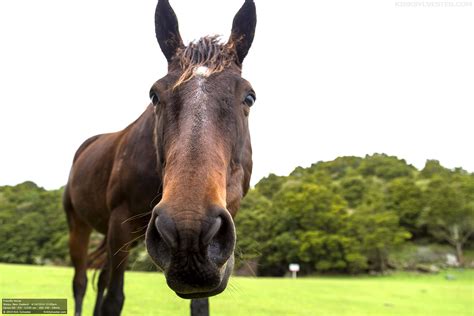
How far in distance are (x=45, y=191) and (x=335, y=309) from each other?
76.8 ft

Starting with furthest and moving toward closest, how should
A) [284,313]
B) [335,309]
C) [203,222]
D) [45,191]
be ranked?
[45,191] → [335,309] → [284,313] → [203,222]

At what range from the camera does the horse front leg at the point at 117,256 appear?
11.8 feet

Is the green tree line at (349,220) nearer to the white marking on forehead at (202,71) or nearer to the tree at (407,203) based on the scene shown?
the tree at (407,203)

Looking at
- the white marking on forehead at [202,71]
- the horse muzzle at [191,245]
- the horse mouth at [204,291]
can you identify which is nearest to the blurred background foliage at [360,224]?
the white marking on forehead at [202,71]

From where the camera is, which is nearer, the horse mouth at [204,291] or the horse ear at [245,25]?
the horse mouth at [204,291]

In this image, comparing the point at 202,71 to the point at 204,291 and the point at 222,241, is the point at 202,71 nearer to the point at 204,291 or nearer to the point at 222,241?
the point at 222,241

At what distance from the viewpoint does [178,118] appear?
2232mm

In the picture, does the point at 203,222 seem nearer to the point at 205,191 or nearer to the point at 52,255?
the point at 205,191

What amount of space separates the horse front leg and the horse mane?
66.6 inches

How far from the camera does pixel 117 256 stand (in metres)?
3.61

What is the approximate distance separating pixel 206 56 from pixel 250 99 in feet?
1.31

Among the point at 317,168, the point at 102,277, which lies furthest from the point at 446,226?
the point at 102,277

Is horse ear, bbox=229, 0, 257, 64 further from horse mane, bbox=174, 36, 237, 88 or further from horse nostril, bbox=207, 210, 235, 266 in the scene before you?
horse nostril, bbox=207, 210, 235, 266

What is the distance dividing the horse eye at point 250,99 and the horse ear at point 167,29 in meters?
0.67
